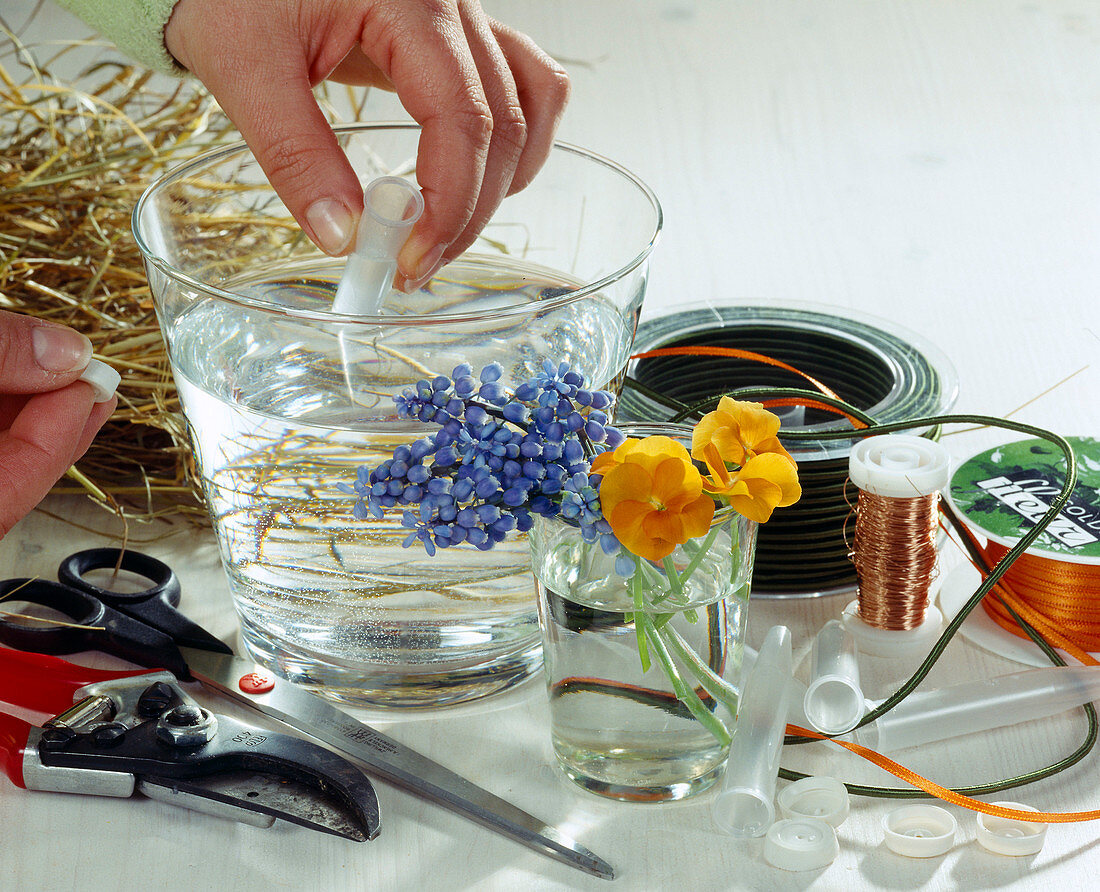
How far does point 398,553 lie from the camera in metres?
0.50

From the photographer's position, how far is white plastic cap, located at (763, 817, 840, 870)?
454mm

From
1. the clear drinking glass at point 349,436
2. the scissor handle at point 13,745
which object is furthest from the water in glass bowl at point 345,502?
the scissor handle at point 13,745

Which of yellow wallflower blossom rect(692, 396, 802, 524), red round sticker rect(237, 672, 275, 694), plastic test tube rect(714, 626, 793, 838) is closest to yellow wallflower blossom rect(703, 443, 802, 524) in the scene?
yellow wallflower blossom rect(692, 396, 802, 524)

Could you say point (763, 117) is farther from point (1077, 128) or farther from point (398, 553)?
point (398, 553)

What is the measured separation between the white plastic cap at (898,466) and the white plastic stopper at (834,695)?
0.23 feet

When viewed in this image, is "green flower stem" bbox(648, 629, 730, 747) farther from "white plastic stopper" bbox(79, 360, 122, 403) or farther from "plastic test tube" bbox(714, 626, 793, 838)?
"white plastic stopper" bbox(79, 360, 122, 403)

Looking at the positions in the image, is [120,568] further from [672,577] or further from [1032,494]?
[1032,494]

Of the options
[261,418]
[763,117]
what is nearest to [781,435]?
[261,418]

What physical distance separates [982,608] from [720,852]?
202 millimetres

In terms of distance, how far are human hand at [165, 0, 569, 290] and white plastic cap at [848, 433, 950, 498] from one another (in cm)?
19

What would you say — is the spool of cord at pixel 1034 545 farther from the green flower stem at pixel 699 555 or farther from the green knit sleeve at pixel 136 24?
the green knit sleeve at pixel 136 24

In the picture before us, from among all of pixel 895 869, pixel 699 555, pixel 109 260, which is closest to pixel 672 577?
pixel 699 555

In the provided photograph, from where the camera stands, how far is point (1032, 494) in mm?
591

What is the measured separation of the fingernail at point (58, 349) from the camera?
18.8 inches
